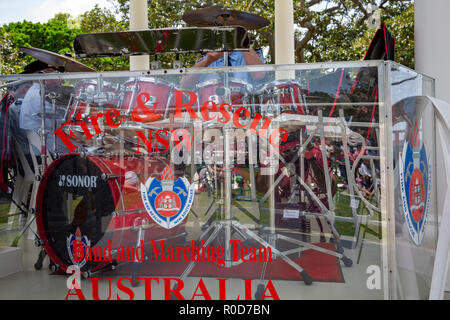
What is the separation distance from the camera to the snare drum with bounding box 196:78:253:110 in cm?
257

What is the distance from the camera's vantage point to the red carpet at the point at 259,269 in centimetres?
258

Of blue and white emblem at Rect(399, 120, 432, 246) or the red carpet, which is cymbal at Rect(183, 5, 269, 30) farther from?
the red carpet

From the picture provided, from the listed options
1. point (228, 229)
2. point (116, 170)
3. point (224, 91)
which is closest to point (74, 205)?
point (116, 170)

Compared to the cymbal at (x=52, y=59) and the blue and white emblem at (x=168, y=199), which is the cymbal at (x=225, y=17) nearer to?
the cymbal at (x=52, y=59)

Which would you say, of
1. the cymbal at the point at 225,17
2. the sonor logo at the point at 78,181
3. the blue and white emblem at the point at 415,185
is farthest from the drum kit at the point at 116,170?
the cymbal at the point at 225,17

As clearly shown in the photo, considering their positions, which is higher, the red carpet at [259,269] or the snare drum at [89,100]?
the snare drum at [89,100]

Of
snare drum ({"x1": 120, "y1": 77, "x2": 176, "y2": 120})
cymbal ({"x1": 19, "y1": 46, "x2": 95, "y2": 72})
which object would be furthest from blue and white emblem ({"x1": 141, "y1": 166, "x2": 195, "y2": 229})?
cymbal ({"x1": 19, "y1": 46, "x2": 95, "y2": 72})

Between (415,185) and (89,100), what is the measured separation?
2.31 m

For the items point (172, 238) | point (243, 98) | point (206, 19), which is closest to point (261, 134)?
point (243, 98)

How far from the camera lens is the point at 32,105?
287 centimetres

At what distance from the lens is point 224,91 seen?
2.58 meters

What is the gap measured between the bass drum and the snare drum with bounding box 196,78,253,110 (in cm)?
54
